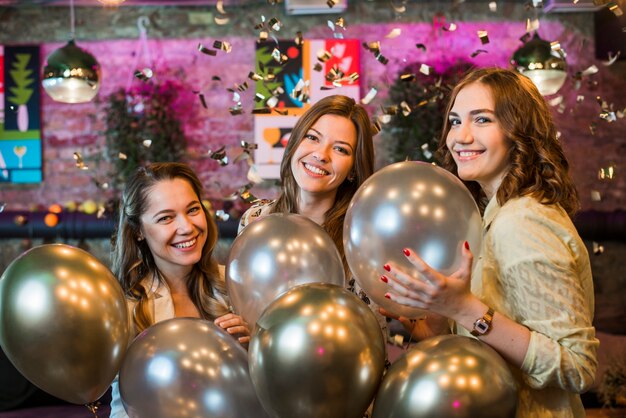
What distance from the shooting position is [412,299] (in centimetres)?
144

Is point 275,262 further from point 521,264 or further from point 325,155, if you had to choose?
point 325,155

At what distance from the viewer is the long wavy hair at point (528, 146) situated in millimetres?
1656

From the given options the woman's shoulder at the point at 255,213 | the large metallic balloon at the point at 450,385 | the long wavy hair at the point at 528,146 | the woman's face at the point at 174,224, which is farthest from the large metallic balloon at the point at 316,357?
the woman's shoulder at the point at 255,213

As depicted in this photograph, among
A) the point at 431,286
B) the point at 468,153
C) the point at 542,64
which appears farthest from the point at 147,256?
the point at 542,64

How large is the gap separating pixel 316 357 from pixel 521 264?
454 millimetres

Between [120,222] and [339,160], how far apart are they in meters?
0.71

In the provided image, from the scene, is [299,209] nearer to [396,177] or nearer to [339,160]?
[339,160]

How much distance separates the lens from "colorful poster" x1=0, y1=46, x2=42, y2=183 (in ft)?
20.9

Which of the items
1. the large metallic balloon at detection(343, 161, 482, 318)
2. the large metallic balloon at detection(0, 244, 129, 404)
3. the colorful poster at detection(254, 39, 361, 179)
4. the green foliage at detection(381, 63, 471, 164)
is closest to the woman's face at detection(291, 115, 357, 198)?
the large metallic balloon at detection(343, 161, 482, 318)

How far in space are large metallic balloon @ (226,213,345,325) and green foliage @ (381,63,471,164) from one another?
411 centimetres

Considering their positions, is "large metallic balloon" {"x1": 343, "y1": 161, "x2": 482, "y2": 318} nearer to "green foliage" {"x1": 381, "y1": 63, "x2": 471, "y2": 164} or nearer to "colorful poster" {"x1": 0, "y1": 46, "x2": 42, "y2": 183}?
"green foliage" {"x1": 381, "y1": 63, "x2": 471, "y2": 164}

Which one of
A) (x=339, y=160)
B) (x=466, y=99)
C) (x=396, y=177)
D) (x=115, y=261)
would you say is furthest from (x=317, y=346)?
(x=115, y=261)

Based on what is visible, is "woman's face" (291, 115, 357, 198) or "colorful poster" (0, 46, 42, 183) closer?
"woman's face" (291, 115, 357, 198)

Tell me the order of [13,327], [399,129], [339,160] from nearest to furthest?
[13,327] → [339,160] → [399,129]
